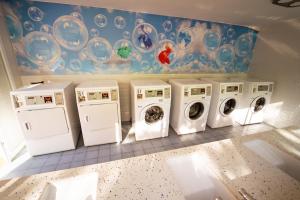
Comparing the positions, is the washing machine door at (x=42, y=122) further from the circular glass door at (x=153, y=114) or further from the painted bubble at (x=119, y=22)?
the painted bubble at (x=119, y=22)

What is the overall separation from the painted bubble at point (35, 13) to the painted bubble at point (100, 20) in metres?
0.79

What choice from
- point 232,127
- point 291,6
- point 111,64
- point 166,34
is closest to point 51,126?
point 111,64

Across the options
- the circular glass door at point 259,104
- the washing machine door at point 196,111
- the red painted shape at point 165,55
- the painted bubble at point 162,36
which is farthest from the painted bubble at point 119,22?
the circular glass door at point 259,104

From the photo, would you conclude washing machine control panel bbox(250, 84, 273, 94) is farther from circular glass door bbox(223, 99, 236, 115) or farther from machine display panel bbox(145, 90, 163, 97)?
machine display panel bbox(145, 90, 163, 97)

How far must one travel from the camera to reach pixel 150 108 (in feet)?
7.39

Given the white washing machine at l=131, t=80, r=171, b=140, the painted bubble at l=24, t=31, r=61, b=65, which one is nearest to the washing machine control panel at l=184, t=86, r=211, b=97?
the white washing machine at l=131, t=80, r=171, b=140

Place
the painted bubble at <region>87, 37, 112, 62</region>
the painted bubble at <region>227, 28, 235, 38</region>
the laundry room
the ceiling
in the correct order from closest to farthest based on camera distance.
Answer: the laundry room, the ceiling, the painted bubble at <region>87, 37, 112, 62</region>, the painted bubble at <region>227, 28, 235, 38</region>

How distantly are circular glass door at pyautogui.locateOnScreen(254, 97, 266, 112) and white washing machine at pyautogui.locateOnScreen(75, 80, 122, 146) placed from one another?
117 inches

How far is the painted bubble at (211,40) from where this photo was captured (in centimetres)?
284

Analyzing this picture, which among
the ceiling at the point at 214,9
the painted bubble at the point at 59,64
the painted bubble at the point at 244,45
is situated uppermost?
the ceiling at the point at 214,9

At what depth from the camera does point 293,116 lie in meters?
2.53

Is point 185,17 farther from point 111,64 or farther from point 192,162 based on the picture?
point 192,162

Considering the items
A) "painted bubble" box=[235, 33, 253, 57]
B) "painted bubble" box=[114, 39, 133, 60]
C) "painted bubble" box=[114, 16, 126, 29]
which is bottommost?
"painted bubble" box=[114, 39, 133, 60]

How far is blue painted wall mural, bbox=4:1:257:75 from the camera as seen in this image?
207 centimetres
